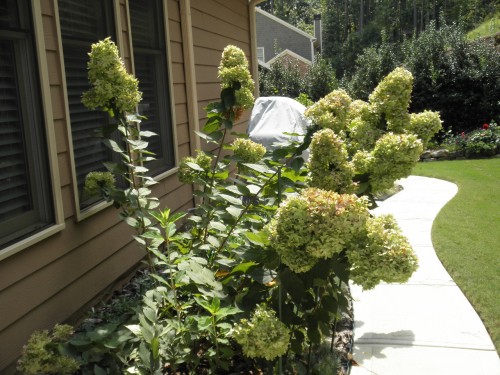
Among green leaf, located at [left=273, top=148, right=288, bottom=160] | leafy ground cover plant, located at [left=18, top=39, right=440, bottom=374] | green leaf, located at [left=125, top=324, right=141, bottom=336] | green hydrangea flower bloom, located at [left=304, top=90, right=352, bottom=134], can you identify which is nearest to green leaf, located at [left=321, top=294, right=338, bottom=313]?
leafy ground cover plant, located at [left=18, top=39, right=440, bottom=374]

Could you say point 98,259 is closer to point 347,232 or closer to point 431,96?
point 347,232

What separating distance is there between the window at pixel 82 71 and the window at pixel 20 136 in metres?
0.37

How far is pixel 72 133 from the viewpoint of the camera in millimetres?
3668

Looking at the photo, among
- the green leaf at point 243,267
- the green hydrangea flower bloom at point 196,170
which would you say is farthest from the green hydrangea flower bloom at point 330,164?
the green hydrangea flower bloom at point 196,170

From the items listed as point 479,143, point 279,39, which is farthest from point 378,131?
point 279,39

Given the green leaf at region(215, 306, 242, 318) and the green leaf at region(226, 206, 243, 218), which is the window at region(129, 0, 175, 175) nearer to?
the green leaf at region(226, 206, 243, 218)

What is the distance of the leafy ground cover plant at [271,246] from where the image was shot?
211 centimetres

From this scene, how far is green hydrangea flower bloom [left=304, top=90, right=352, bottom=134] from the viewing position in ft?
9.95

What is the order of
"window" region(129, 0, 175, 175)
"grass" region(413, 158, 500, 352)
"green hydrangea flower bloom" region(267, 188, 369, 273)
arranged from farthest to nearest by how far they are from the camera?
"window" region(129, 0, 175, 175) → "grass" region(413, 158, 500, 352) → "green hydrangea flower bloom" region(267, 188, 369, 273)

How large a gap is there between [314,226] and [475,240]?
4.45 m

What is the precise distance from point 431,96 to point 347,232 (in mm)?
14306

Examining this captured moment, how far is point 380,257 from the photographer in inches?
83.7

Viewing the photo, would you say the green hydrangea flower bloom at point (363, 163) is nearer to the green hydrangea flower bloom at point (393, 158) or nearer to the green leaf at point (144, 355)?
the green hydrangea flower bloom at point (393, 158)

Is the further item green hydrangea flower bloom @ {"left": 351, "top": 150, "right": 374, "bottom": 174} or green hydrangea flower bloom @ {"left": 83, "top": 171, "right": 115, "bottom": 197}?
green hydrangea flower bloom @ {"left": 83, "top": 171, "right": 115, "bottom": 197}
